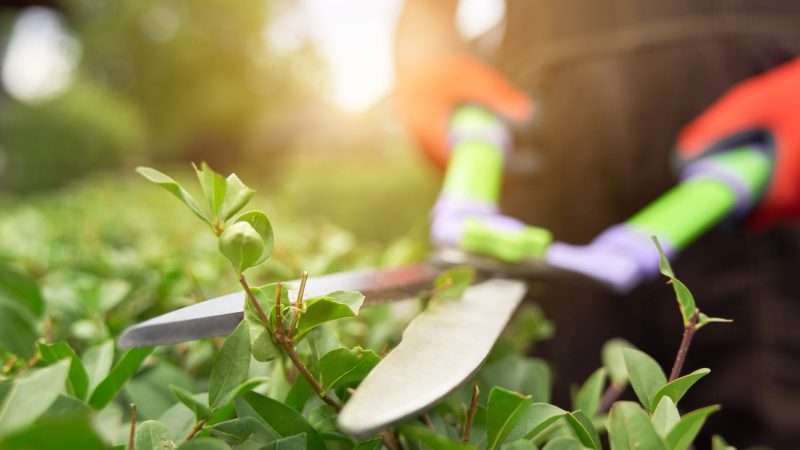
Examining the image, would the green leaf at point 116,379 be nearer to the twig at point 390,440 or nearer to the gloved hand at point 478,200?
the twig at point 390,440

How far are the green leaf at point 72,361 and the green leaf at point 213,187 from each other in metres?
0.19

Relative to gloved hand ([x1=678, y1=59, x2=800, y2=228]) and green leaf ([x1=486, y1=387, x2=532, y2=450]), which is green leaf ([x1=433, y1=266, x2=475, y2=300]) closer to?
green leaf ([x1=486, y1=387, x2=532, y2=450])

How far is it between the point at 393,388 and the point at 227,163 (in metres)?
22.3

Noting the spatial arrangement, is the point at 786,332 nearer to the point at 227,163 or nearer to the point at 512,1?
the point at 512,1

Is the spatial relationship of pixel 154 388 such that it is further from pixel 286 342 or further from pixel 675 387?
pixel 675 387

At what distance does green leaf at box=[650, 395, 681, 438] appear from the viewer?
0.47m

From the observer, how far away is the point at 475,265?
97 cm

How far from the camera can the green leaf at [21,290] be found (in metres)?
0.78

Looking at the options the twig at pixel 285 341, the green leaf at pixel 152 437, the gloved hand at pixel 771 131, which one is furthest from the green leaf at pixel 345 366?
the gloved hand at pixel 771 131

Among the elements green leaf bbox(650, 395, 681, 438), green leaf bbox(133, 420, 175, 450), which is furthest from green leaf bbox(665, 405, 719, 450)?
green leaf bbox(133, 420, 175, 450)

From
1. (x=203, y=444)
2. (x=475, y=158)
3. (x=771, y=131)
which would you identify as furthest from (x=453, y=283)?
(x=771, y=131)

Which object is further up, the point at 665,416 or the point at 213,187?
the point at 213,187

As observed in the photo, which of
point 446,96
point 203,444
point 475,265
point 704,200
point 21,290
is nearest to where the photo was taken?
point 203,444

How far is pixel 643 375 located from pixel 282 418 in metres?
0.30
